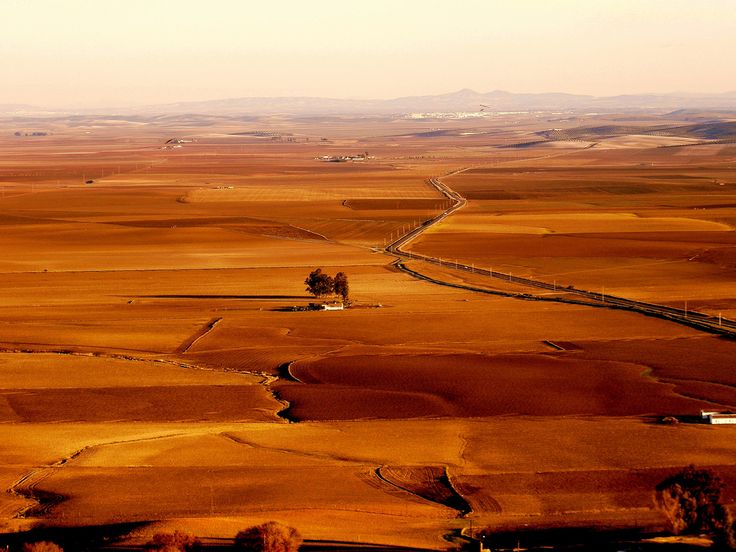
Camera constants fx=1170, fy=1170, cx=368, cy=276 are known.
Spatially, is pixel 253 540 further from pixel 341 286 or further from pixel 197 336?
pixel 341 286

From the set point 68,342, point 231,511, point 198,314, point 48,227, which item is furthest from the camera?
point 48,227

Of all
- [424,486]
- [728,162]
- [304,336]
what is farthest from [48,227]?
[728,162]

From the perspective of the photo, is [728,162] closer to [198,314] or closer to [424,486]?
[198,314]

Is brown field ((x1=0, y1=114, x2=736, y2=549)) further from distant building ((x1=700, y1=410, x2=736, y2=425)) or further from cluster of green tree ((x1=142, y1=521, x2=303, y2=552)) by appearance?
cluster of green tree ((x1=142, y1=521, x2=303, y2=552))

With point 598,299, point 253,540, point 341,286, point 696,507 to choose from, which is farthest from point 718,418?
point 341,286

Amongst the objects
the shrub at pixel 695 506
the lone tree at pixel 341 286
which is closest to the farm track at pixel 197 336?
the lone tree at pixel 341 286

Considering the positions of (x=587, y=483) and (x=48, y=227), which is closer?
(x=587, y=483)

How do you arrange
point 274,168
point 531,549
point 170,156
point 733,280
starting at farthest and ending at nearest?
point 170,156 → point 274,168 → point 733,280 → point 531,549
